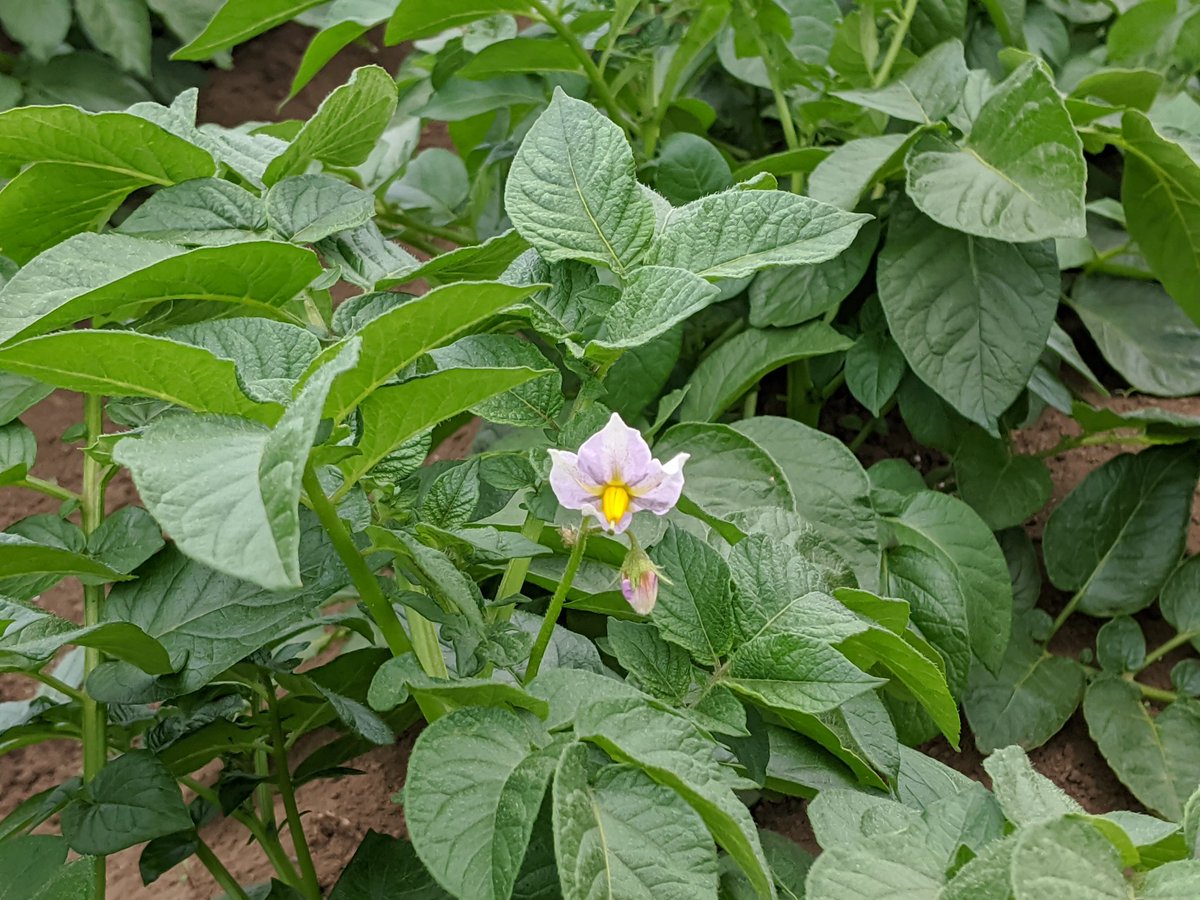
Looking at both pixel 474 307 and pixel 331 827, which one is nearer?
pixel 474 307

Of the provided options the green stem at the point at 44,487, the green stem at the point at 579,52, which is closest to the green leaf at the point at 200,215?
the green stem at the point at 44,487

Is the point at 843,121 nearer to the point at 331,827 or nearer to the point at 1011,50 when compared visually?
the point at 1011,50

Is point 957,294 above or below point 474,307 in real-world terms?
below

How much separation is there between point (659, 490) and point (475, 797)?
117mm

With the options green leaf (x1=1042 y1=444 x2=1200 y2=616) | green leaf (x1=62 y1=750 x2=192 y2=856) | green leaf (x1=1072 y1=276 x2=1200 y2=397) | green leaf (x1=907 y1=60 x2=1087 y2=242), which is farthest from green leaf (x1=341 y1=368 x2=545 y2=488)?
green leaf (x1=1072 y1=276 x2=1200 y2=397)

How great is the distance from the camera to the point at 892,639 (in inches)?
16.6

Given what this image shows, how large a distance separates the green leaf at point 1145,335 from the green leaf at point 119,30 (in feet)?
4.78

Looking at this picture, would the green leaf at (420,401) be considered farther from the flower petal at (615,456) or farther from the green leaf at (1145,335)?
the green leaf at (1145,335)

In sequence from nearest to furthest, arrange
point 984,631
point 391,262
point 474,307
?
point 474,307, point 391,262, point 984,631

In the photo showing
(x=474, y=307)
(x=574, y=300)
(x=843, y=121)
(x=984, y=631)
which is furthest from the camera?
(x=843, y=121)

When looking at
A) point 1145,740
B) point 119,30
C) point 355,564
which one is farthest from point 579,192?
point 119,30

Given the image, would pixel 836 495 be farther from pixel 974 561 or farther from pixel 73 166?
pixel 73 166

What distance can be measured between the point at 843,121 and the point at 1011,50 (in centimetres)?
14

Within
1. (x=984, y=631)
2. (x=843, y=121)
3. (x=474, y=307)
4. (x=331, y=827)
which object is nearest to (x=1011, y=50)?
(x=843, y=121)
